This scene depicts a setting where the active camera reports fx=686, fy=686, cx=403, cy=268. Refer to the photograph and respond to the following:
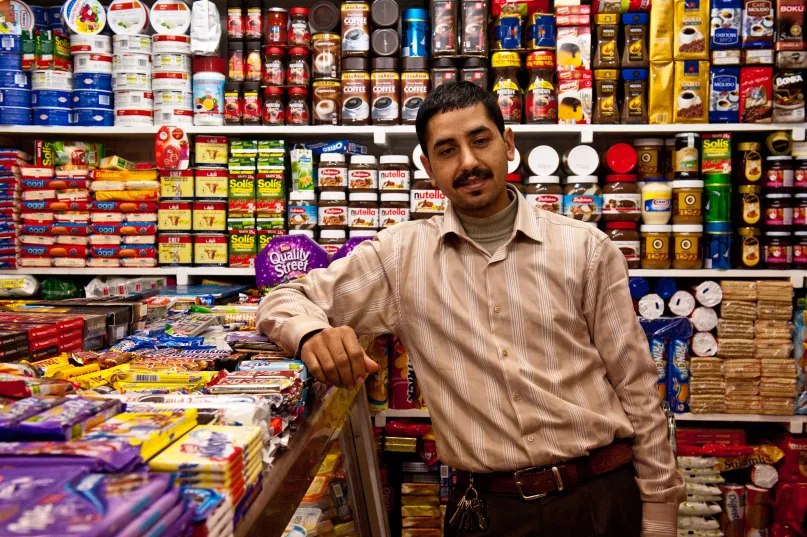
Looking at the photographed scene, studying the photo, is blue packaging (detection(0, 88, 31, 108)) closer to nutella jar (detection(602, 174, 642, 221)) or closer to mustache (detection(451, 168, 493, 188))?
mustache (detection(451, 168, 493, 188))

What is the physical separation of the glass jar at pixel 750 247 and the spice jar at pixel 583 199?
2.19 ft

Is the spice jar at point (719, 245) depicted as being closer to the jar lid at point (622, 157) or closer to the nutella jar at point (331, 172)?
the jar lid at point (622, 157)

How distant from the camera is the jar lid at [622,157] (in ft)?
10.7

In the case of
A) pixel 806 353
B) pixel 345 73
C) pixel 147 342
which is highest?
pixel 345 73

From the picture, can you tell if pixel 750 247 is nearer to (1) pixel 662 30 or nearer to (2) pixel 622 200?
(2) pixel 622 200

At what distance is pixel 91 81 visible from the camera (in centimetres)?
334

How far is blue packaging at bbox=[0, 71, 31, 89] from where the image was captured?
3.30 metres

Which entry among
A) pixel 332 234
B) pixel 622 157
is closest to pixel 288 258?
pixel 332 234

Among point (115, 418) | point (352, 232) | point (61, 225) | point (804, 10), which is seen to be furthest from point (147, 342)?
point (804, 10)

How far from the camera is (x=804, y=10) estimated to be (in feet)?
10.2

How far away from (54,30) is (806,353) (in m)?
3.96

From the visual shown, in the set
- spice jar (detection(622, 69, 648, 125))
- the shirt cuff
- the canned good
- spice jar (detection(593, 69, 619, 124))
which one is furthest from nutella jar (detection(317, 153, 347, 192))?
the shirt cuff

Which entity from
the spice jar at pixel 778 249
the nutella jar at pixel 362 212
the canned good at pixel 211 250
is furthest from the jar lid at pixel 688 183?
the canned good at pixel 211 250

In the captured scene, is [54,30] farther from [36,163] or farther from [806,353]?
[806,353]
